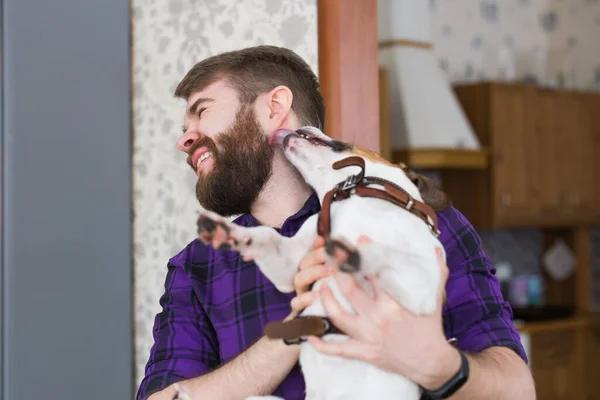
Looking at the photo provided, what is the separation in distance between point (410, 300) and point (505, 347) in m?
0.28

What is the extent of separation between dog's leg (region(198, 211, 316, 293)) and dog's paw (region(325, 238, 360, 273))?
0.13 metres

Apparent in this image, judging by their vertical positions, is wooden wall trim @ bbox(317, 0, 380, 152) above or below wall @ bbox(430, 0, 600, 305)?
below

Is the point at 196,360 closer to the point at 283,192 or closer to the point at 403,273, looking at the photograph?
the point at 283,192

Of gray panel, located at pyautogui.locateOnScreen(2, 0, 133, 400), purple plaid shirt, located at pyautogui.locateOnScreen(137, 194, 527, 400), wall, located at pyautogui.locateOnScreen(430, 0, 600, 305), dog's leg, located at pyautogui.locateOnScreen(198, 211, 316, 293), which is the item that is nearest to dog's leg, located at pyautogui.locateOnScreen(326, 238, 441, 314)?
dog's leg, located at pyautogui.locateOnScreen(198, 211, 316, 293)

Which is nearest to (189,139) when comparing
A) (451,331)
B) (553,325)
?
(451,331)

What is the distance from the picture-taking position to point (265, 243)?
923 millimetres

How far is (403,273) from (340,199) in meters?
0.14

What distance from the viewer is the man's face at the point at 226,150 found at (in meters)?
1.19

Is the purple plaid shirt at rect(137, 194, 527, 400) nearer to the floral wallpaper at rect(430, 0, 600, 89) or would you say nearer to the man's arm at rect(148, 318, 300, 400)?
the man's arm at rect(148, 318, 300, 400)

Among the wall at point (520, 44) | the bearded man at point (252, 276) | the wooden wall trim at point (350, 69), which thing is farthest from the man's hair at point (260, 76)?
the wall at point (520, 44)

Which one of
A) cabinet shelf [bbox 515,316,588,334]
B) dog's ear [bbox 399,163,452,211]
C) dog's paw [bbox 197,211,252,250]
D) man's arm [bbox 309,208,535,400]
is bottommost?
cabinet shelf [bbox 515,316,588,334]

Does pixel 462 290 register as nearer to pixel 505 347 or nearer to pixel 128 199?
pixel 505 347

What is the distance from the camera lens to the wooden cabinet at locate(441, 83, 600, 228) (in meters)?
4.11

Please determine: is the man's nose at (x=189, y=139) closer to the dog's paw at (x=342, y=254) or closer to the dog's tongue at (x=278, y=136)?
the dog's tongue at (x=278, y=136)
